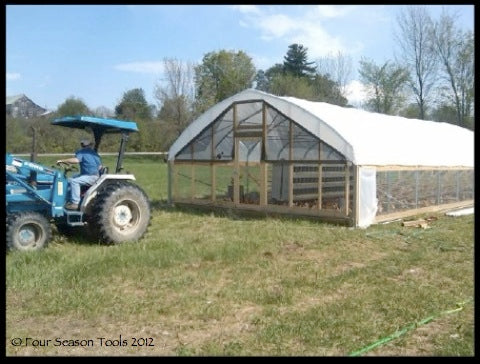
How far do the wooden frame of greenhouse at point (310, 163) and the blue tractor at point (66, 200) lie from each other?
4850 millimetres

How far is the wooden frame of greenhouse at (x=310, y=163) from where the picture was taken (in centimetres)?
1256

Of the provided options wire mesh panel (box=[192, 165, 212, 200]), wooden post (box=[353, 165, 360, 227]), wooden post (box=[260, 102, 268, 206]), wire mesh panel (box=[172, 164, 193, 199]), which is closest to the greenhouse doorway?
wooden post (box=[260, 102, 268, 206])

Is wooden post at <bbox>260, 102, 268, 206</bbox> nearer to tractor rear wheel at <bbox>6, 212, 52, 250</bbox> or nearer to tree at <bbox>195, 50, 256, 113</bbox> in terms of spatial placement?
tractor rear wheel at <bbox>6, 212, 52, 250</bbox>

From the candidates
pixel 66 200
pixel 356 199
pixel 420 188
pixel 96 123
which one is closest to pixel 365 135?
pixel 356 199

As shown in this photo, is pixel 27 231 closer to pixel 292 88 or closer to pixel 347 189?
pixel 347 189

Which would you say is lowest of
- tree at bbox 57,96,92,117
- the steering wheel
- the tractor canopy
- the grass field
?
the grass field

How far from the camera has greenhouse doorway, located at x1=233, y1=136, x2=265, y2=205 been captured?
47.7 feet

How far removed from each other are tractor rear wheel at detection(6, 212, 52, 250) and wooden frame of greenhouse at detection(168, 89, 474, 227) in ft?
21.8

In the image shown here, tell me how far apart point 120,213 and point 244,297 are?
14.0ft

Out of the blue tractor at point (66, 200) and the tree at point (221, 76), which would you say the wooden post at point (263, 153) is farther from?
the tree at point (221, 76)

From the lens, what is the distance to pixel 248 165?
14703 millimetres

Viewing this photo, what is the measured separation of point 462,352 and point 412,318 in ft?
2.98
